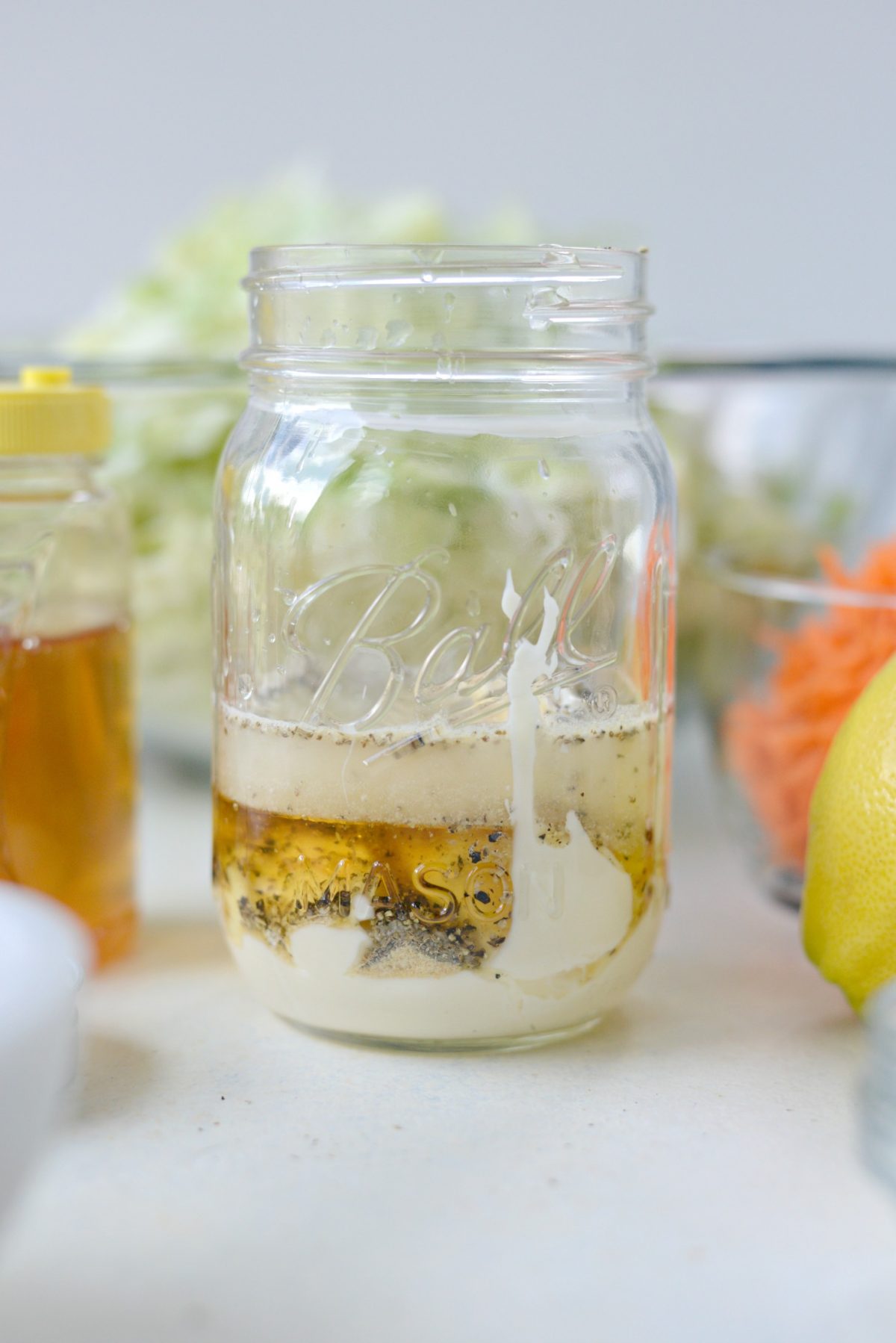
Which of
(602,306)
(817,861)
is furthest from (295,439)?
(817,861)

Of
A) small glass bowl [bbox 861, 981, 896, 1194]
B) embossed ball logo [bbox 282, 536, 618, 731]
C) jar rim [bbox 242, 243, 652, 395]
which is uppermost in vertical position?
jar rim [bbox 242, 243, 652, 395]

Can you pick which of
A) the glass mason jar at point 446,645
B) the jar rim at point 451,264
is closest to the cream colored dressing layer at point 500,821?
the glass mason jar at point 446,645

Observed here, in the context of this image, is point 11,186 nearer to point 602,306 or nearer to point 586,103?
point 586,103

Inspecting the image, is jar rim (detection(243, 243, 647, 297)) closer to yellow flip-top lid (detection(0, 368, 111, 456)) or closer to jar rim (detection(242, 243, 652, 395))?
jar rim (detection(242, 243, 652, 395))

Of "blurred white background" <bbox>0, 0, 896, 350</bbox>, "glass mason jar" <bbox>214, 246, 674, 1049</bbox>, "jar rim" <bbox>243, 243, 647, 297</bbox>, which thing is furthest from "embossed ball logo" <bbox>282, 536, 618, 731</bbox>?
"blurred white background" <bbox>0, 0, 896, 350</bbox>

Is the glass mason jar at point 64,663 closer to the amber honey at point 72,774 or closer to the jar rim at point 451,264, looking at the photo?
the amber honey at point 72,774
